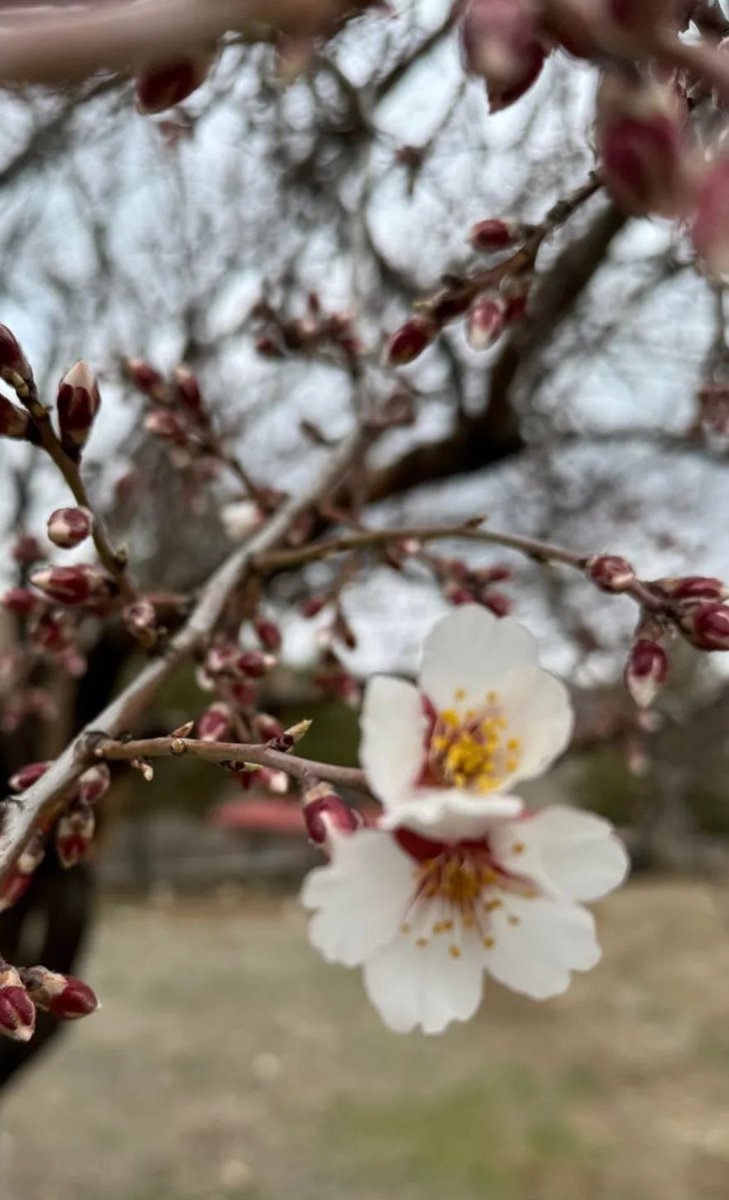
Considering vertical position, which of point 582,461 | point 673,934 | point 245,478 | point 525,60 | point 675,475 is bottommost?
point 673,934

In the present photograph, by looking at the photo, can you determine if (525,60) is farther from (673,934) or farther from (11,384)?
(673,934)

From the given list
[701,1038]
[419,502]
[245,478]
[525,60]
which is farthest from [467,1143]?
[525,60]

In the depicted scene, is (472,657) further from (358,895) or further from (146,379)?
(146,379)

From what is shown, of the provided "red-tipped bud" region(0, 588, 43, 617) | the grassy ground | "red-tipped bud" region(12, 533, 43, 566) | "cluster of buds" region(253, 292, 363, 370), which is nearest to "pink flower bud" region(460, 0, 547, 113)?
"red-tipped bud" region(0, 588, 43, 617)

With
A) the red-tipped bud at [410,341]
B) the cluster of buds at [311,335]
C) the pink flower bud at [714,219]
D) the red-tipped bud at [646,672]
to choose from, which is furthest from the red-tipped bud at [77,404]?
the cluster of buds at [311,335]

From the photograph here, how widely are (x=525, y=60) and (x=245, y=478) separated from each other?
103 centimetres

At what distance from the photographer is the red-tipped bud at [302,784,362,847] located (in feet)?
2.23

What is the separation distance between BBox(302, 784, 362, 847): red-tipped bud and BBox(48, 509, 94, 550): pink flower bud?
0.34 meters

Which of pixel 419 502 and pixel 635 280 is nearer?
pixel 635 280

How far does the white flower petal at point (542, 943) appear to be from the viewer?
70 cm

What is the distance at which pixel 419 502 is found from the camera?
4711mm

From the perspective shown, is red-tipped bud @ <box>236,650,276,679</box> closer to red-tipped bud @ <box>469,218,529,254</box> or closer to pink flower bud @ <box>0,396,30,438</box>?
pink flower bud @ <box>0,396,30,438</box>

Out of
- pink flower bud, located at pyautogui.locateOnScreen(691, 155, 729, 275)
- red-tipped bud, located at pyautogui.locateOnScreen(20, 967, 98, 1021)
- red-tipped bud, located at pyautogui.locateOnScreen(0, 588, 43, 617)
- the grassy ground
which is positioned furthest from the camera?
the grassy ground

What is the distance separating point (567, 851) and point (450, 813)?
0.13 metres
